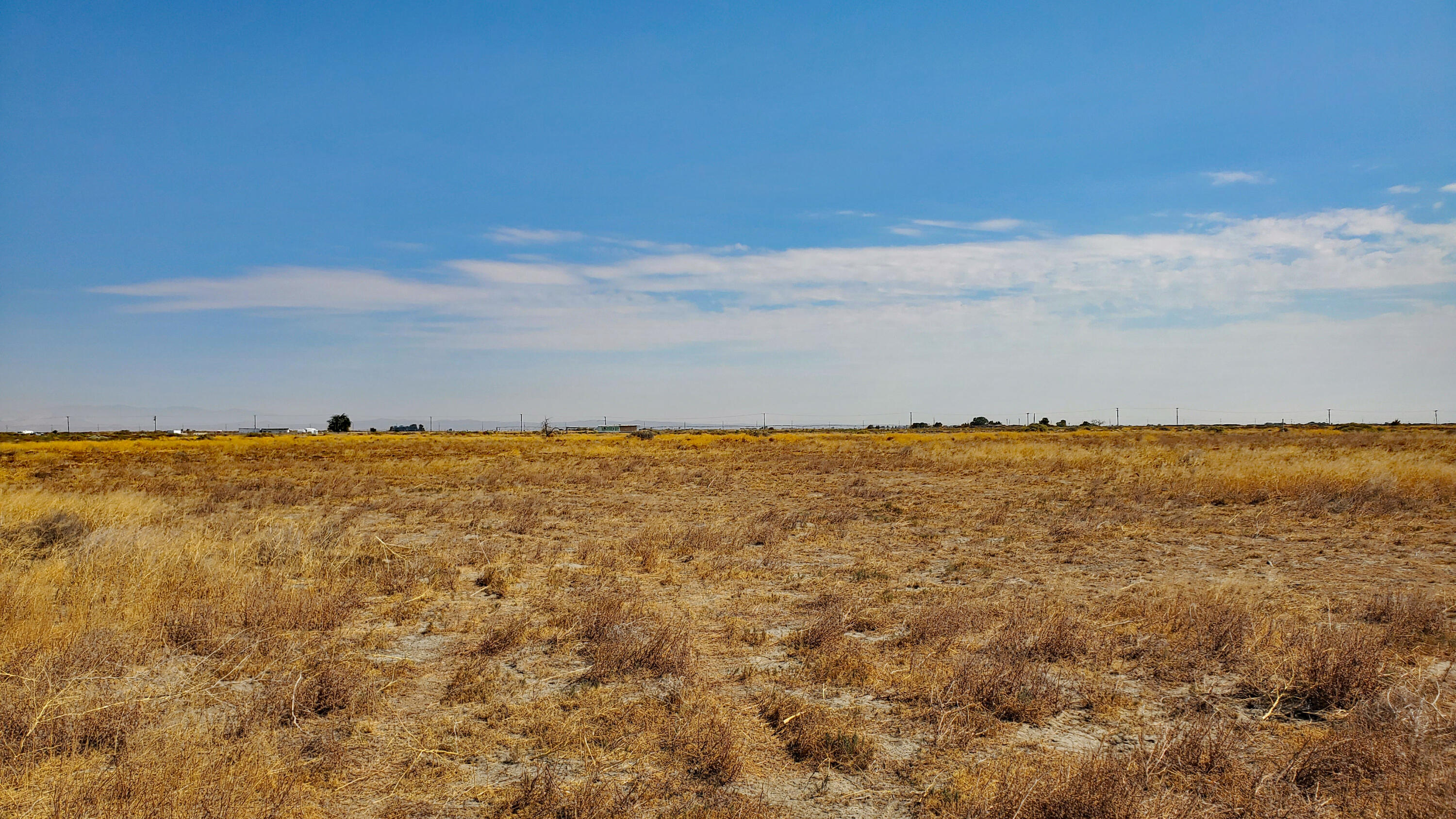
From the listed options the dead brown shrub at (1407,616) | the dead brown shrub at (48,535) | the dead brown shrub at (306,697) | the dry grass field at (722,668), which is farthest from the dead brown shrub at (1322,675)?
the dead brown shrub at (48,535)

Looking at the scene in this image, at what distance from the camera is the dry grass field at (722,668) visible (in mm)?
4133

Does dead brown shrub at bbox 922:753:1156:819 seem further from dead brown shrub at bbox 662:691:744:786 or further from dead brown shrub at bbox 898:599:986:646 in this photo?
dead brown shrub at bbox 898:599:986:646

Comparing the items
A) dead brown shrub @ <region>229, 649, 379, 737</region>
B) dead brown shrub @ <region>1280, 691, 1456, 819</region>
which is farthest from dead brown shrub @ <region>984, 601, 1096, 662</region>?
dead brown shrub @ <region>229, 649, 379, 737</region>

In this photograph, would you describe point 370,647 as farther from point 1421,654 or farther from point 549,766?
point 1421,654

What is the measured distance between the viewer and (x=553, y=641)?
7.14 metres

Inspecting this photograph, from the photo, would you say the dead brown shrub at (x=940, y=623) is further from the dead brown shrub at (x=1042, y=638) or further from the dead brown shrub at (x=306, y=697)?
the dead brown shrub at (x=306, y=697)

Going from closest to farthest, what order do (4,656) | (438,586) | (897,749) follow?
(897,749) → (4,656) → (438,586)

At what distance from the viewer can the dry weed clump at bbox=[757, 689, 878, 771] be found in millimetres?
4660

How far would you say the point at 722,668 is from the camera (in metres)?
6.45

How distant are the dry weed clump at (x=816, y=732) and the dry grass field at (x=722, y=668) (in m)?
0.03

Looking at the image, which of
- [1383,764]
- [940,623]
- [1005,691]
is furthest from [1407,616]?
[1005,691]

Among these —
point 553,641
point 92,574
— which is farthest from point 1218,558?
point 92,574

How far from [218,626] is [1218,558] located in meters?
14.2

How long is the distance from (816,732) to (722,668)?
1.71m
